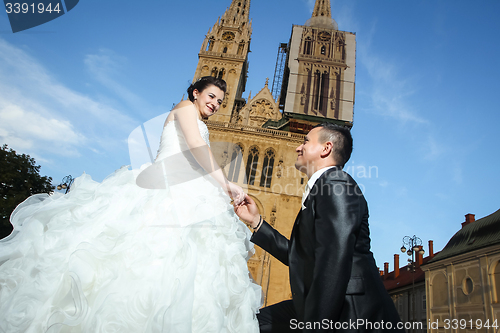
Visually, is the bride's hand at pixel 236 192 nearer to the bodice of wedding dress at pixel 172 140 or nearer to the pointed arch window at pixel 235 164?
the bodice of wedding dress at pixel 172 140

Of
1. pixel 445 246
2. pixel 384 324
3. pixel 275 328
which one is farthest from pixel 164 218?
pixel 445 246

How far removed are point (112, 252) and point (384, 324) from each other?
154cm

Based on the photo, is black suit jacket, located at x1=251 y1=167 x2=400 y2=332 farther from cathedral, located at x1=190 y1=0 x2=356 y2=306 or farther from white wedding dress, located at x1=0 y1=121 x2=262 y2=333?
cathedral, located at x1=190 y1=0 x2=356 y2=306

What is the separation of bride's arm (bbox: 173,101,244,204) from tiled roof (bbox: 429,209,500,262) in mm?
16930

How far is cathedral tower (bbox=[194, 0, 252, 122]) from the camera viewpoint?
2605cm

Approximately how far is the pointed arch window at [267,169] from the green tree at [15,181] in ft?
48.0

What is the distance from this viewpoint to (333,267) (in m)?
1.36

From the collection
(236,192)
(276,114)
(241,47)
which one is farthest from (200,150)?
(241,47)

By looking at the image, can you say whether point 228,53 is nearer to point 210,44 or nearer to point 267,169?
point 210,44

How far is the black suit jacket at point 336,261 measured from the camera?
1.35 m

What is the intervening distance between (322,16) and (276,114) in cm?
1712

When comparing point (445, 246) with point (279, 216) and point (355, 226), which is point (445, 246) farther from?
A: point (355, 226)

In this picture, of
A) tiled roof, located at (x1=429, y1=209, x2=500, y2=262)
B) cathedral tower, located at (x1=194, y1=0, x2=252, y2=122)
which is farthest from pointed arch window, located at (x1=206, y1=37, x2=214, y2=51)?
tiled roof, located at (x1=429, y1=209, x2=500, y2=262)

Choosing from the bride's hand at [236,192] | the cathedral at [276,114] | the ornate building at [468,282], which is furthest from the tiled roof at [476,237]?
the bride's hand at [236,192]
